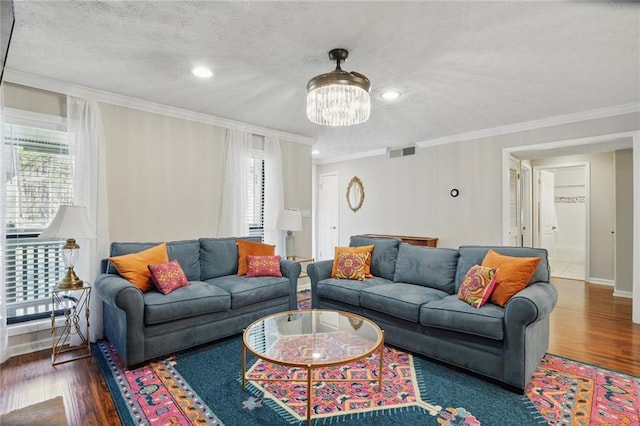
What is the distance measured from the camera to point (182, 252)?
11.6 ft

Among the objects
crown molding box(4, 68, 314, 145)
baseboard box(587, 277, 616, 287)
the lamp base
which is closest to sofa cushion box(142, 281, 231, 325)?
the lamp base

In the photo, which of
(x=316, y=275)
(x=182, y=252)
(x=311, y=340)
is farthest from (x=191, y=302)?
(x=316, y=275)

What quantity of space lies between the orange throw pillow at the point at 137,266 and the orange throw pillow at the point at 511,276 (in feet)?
9.96

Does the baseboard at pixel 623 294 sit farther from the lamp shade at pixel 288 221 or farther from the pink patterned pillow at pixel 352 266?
the lamp shade at pixel 288 221

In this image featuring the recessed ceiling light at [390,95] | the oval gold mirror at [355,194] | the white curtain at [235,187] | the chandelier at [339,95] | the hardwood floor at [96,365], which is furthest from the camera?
the oval gold mirror at [355,194]

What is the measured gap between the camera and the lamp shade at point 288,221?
446 centimetres

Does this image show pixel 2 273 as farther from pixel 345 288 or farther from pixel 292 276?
pixel 345 288

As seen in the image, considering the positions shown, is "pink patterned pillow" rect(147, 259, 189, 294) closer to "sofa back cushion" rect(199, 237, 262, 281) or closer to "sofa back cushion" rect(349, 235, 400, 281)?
"sofa back cushion" rect(199, 237, 262, 281)

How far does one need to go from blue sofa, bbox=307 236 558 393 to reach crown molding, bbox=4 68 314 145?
7.41ft

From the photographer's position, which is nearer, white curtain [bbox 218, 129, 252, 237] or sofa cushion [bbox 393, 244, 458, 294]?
sofa cushion [bbox 393, 244, 458, 294]

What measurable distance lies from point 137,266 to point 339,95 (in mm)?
2384

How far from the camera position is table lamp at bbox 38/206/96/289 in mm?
2684

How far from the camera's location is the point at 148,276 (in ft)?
9.93

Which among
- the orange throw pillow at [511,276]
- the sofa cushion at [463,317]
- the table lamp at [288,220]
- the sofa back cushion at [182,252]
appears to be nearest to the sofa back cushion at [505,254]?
the orange throw pillow at [511,276]
